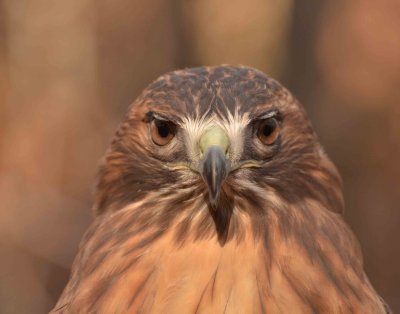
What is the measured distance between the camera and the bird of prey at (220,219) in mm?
2395

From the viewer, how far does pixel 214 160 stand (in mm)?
2287

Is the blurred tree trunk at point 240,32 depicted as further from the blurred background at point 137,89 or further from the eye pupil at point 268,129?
the eye pupil at point 268,129

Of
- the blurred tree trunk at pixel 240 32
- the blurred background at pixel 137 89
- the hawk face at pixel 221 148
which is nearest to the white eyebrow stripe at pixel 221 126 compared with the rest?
the hawk face at pixel 221 148

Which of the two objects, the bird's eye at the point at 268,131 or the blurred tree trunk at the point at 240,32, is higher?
the blurred tree trunk at the point at 240,32

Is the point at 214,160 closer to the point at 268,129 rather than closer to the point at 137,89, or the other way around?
the point at 268,129

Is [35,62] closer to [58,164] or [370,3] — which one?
[58,164]

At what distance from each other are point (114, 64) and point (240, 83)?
3842 mm

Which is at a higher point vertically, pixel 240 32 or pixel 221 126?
pixel 240 32

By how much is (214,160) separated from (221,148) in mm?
72

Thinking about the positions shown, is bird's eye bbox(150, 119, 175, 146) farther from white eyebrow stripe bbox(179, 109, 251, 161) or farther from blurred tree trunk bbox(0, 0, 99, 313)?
blurred tree trunk bbox(0, 0, 99, 313)

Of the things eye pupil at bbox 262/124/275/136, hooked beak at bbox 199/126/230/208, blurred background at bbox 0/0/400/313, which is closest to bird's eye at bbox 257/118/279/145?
eye pupil at bbox 262/124/275/136

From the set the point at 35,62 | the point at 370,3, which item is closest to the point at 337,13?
the point at 370,3

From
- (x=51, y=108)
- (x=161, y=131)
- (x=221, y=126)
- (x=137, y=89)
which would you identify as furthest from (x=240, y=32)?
(x=221, y=126)

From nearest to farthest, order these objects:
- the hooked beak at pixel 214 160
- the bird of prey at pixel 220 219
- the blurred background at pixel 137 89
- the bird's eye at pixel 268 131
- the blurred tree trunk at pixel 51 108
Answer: the hooked beak at pixel 214 160 < the bird of prey at pixel 220 219 < the bird's eye at pixel 268 131 < the blurred background at pixel 137 89 < the blurred tree trunk at pixel 51 108
